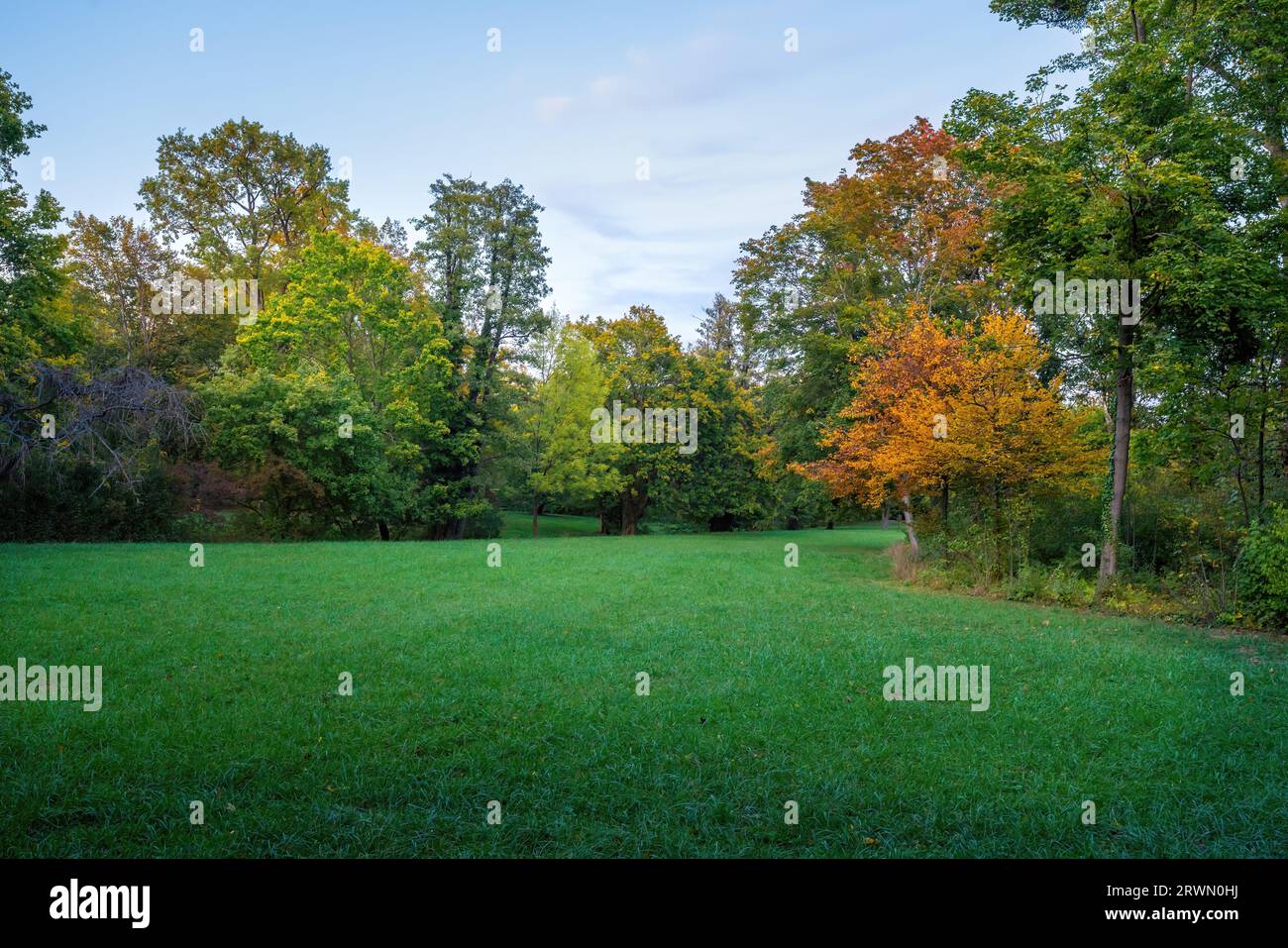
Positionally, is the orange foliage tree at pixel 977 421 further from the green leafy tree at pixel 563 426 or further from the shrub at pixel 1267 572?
the green leafy tree at pixel 563 426

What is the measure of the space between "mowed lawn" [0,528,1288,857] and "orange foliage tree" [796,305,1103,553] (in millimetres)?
3977

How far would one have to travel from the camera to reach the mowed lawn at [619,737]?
12.8 feet

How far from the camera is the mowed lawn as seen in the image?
12.8ft

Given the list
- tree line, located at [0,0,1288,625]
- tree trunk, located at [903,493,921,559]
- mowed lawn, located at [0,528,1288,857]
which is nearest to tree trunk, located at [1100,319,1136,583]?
tree line, located at [0,0,1288,625]

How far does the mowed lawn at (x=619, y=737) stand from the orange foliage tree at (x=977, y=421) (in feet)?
13.0

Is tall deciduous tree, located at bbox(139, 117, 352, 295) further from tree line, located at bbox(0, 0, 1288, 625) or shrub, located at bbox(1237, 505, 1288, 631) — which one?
shrub, located at bbox(1237, 505, 1288, 631)

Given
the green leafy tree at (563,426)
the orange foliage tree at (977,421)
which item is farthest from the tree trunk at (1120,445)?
the green leafy tree at (563,426)

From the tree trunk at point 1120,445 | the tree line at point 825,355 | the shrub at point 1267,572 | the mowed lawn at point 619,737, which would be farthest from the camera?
the tree trunk at point 1120,445

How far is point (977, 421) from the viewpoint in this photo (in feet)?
44.0

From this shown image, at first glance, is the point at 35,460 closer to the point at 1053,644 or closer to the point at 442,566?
the point at 442,566

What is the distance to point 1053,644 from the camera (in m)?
8.82

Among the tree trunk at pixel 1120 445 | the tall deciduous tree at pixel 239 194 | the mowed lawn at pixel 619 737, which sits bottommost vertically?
the mowed lawn at pixel 619 737
